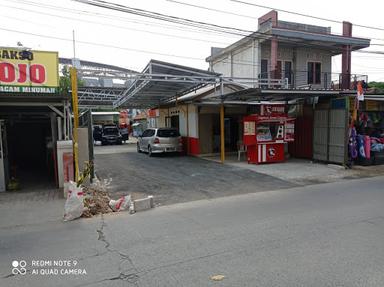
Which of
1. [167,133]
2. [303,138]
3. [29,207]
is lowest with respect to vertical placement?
[29,207]

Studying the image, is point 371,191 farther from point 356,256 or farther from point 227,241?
point 227,241

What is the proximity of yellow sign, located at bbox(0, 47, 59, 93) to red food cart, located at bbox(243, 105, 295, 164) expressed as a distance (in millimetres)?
8090

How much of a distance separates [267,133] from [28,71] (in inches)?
386

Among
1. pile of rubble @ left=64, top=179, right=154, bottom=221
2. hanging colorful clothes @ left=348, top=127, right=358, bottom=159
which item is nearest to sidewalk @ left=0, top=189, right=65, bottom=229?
pile of rubble @ left=64, top=179, right=154, bottom=221

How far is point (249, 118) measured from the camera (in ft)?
45.3

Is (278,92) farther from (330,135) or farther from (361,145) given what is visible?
(361,145)

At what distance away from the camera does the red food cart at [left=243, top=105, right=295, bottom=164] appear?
1376cm

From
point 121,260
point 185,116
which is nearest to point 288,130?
point 185,116

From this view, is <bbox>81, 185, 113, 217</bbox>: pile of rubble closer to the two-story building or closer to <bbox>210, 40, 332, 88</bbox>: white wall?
the two-story building

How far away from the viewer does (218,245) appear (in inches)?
191

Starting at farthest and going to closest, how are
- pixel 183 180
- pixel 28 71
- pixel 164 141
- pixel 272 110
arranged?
pixel 164 141, pixel 272 110, pixel 183 180, pixel 28 71

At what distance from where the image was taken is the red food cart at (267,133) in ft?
45.1

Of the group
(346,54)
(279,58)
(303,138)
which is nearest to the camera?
(303,138)

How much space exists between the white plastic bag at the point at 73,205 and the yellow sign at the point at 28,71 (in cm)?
410
